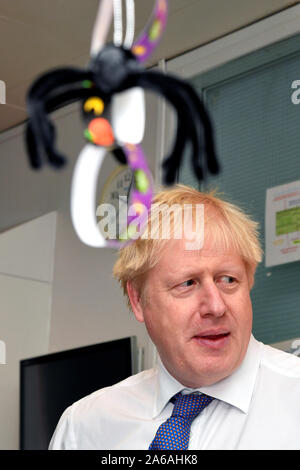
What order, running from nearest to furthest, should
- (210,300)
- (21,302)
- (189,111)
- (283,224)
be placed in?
(189,111), (210,300), (283,224), (21,302)

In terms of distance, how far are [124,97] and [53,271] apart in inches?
109

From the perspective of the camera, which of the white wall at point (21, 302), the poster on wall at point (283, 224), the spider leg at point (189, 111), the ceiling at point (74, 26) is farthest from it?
the white wall at point (21, 302)

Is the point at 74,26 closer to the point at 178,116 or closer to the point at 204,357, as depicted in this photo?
the point at 204,357

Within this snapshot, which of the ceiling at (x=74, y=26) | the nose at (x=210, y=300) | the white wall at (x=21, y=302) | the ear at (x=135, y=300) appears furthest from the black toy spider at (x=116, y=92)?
the white wall at (x=21, y=302)

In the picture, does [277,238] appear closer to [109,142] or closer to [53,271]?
[53,271]

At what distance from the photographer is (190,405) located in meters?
1.37

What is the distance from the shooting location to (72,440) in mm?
1514

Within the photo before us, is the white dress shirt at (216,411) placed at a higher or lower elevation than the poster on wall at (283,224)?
lower

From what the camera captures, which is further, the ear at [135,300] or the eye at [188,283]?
the ear at [135,300]

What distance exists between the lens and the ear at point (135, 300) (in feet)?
5.02

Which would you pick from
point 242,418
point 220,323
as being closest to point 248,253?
point 220,323

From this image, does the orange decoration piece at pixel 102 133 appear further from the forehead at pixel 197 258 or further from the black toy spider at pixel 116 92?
the forehead at pixel 197 258

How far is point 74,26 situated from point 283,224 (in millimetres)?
980

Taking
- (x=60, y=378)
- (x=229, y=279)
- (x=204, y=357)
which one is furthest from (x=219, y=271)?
(x=60, y=378)
